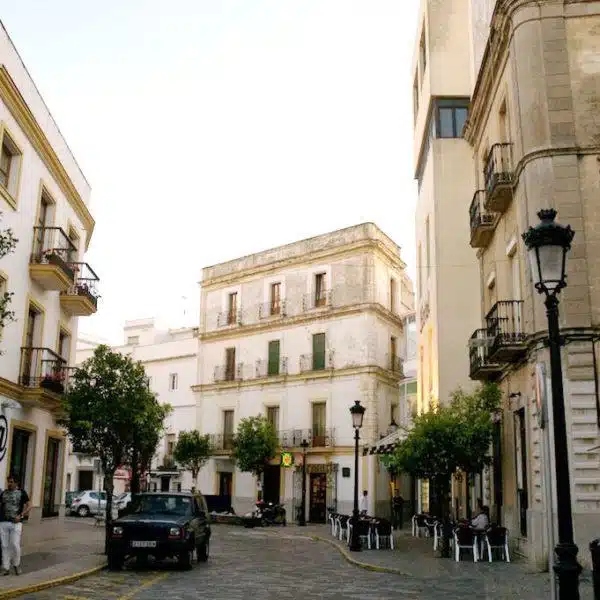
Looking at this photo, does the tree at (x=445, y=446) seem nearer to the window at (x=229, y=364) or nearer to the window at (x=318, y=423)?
the window at (x=318, y=423)

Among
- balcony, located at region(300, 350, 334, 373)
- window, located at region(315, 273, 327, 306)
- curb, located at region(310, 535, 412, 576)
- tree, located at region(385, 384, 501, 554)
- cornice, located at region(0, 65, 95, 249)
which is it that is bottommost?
curb, located at region(310, 535, 412, 576)

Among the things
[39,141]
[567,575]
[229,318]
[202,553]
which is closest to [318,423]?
[229,318]

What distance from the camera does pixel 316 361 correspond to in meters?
41.4

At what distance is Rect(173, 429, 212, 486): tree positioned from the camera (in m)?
41.6

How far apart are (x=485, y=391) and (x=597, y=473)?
503 centimetres

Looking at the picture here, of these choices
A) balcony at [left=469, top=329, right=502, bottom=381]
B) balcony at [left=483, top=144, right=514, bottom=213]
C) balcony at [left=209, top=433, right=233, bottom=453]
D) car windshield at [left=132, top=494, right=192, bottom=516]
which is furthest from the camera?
balcony at [left=209, top=433, right=233, bottom=453]

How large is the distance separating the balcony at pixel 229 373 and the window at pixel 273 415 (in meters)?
2.76

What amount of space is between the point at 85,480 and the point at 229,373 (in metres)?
18.6

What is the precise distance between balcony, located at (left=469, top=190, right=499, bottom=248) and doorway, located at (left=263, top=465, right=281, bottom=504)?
22511 mm

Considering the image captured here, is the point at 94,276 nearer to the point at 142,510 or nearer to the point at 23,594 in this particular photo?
the point at 142,510

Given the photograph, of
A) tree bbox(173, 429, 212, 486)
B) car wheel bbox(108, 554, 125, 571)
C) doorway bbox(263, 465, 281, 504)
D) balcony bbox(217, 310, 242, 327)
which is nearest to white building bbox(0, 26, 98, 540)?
car wheel bbox(108, 554, 125, 571)

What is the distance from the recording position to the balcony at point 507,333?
53.8ft

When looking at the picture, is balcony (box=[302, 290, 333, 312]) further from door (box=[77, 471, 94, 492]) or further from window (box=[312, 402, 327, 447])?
door (box=[77, 471, 94, 492])

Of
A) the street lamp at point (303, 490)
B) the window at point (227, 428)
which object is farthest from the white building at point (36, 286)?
the window at point (227, 428)
